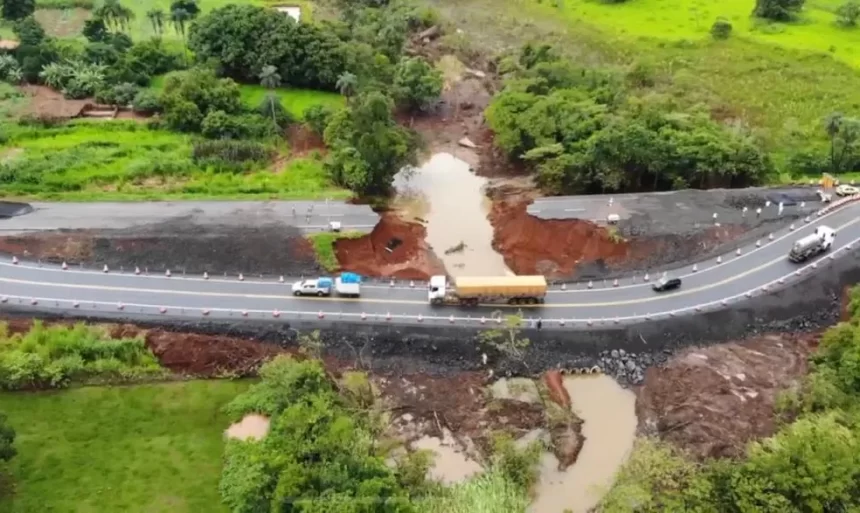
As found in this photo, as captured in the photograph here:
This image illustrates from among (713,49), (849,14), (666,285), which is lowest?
(666,285)

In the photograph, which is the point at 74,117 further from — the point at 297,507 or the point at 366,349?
the point at 297,507

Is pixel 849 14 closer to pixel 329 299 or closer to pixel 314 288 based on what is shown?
pixel 329 299

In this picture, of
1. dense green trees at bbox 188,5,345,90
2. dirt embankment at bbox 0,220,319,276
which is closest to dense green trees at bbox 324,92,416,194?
dirt embankment at bbox 0,220,319,276

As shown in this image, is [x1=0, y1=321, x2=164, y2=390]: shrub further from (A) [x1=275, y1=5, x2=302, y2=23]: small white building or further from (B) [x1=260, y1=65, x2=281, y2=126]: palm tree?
(A) [x1=275, y1=5, x2=302, y2=23]: small white building

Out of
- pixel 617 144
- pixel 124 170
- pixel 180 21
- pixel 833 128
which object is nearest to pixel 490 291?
pixel 617 144

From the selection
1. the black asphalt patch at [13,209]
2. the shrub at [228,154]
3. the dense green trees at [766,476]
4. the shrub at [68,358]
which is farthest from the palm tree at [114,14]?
the dense green trees at [766,476]

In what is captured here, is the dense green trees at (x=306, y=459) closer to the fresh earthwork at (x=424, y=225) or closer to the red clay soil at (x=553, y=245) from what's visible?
the fresh earthwork at (x=424, y=225)
